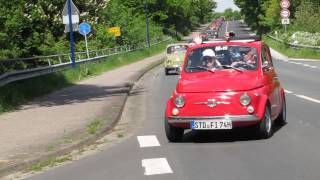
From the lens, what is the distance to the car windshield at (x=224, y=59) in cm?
1147

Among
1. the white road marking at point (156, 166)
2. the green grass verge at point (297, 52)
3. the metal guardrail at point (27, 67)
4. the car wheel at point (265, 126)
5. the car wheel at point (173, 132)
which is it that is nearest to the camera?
the white road marking at point (156, 166)

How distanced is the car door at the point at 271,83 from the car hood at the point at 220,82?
38cm

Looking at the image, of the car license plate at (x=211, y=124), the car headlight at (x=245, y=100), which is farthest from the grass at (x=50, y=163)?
the car headlight at (x=245, y=100)

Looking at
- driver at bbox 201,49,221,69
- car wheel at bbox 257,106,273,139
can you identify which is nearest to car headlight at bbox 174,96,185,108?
driver at bbox 201,49,221,69

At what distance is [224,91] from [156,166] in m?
2.24

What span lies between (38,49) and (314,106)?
118 feet

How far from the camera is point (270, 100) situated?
11102 mm

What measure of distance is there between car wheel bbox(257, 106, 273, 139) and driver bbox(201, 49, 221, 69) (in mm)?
1229

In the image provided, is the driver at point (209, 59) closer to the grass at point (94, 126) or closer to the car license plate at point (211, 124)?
the car license plate at point (211, 124)

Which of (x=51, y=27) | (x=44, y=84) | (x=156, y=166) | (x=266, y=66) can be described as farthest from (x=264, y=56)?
(x=51, y=27)

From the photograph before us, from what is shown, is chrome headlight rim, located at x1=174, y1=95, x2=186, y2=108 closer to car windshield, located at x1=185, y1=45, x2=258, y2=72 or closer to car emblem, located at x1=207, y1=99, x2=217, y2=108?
car emblem, located at x1=207, y1=99, x2=217, y2=108

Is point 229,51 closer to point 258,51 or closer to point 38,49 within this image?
point 258,51

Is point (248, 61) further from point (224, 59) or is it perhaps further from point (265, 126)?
point (265, 126)

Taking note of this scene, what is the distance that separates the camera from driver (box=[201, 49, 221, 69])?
1153cm
